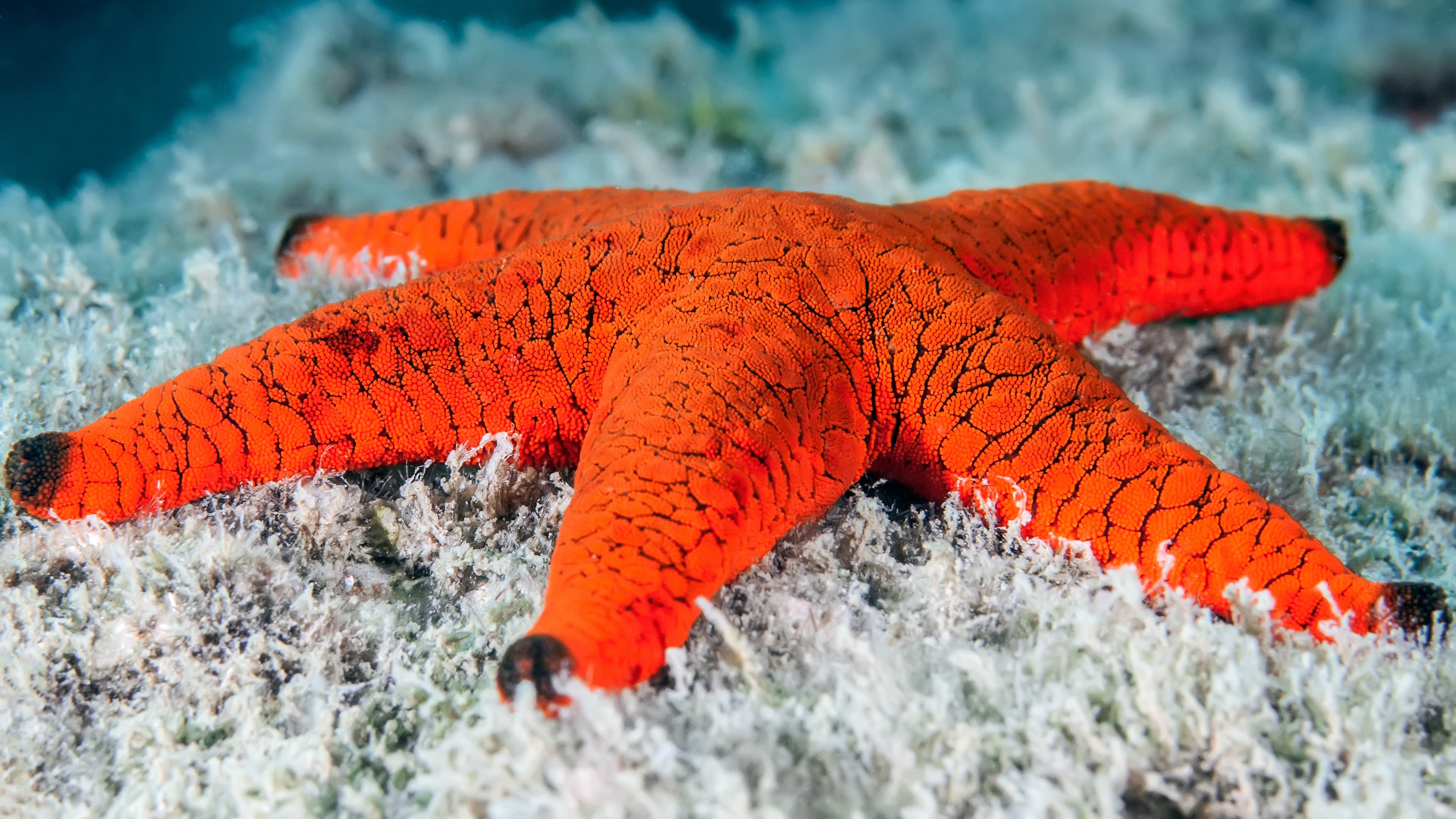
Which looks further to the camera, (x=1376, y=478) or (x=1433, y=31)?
(x=1433, y=31)

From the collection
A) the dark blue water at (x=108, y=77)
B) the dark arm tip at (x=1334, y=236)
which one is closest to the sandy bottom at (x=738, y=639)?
the dark arm tip at (x=1334, y=236)

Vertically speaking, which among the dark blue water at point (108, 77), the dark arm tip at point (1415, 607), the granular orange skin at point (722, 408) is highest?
the dark blue water at point (108, 77)

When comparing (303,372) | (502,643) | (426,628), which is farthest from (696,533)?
(303,372)

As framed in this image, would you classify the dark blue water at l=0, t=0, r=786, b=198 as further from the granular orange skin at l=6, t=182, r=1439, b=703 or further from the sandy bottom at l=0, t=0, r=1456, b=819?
the granular orange skin at l=6, t=182, r=1439, b=703

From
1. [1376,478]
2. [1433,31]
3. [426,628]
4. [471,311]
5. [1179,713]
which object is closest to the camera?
[1179,713]

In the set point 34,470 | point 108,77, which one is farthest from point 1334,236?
point 108,77

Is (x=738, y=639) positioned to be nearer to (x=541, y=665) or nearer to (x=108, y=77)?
(x=541, y=665)

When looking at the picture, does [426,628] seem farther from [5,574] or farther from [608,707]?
[5,574]

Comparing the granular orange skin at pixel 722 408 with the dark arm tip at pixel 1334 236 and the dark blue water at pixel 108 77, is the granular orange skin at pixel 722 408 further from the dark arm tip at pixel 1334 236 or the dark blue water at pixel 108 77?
the dark blue water at pixel 108 77

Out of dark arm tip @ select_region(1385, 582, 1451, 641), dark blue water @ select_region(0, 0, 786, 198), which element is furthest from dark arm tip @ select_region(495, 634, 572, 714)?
dark blue water @ select_region(0, 0, 786, 198)
